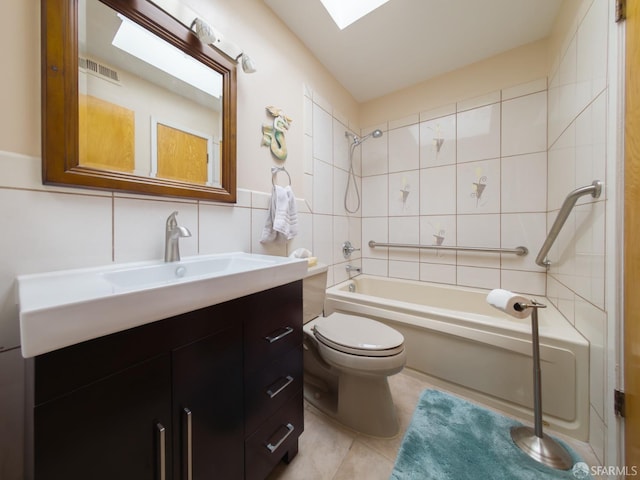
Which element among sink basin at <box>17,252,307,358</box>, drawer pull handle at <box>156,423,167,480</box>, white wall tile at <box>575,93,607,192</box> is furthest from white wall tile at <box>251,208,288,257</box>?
white wall tile at <box>575,93,607,192</box>

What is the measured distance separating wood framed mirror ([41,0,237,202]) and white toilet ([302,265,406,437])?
76 cm

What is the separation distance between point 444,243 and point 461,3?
1.56 m

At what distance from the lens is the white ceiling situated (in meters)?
1.38

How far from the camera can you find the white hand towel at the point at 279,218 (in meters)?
1.28

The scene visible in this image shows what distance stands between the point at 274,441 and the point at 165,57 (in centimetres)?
152

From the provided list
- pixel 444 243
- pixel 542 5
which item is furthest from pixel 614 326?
pixel 542 5

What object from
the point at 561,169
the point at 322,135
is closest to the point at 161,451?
the point at 322,135

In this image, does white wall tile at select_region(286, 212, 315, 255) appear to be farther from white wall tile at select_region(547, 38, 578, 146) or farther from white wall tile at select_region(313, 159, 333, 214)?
white wall tile at select_region(547, 38, 578, 146)

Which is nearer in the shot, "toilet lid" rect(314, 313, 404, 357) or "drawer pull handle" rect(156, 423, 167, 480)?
"drawer pull handle" rect(156, 423, 167, 480)

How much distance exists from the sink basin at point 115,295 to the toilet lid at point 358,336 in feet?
1.41

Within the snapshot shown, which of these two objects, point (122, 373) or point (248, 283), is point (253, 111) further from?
point (122, 373)

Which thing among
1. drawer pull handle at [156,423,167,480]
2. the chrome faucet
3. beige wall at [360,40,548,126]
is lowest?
drawer pull handle at [156,423,167,480]

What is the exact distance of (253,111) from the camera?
1.28m

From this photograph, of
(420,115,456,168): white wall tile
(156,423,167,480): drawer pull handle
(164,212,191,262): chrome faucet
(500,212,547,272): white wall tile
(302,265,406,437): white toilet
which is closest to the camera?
(156,423,167,480): drawer pull handle
